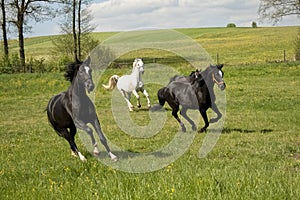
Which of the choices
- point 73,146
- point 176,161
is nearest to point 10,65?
point 73,146

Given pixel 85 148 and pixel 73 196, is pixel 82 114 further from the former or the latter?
pixel 73 196

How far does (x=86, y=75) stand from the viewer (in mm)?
8312

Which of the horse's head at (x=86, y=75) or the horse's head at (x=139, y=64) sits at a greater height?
the horse's head at (x=86, y=75)

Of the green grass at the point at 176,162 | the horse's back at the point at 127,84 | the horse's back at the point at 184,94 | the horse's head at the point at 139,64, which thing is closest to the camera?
the green grass at the point at 176,162

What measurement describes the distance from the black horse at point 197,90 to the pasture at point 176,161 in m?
0.80

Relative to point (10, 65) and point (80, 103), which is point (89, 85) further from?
point (10, 65)

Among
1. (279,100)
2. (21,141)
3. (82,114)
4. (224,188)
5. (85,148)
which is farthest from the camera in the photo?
(279,100)

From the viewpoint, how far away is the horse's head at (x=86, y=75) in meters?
8.17

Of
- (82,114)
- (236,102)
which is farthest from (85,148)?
(236,102)

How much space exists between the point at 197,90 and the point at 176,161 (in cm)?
432

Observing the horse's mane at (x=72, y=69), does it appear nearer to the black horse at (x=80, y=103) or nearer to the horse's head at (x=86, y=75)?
the black horse at (x=80, y=103)

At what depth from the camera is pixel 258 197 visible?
461cm

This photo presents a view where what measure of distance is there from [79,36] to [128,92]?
2517 cm

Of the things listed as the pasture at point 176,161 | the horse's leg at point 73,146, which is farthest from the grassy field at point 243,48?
the horse's leg at point 73,146
